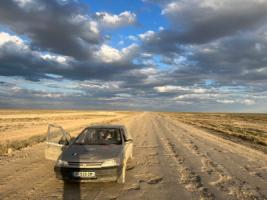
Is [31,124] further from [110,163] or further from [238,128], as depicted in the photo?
[110,163]

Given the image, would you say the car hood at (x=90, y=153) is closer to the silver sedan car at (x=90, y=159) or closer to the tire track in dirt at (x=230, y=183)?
the silver sedan car at (x=90, y=159)

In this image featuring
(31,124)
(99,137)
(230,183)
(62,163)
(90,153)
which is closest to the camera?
(62,163)

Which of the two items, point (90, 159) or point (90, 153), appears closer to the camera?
point (90, 159)

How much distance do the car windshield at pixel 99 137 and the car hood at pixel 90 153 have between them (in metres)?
0.47

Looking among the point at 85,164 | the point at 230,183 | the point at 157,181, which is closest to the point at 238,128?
the point at 230,183

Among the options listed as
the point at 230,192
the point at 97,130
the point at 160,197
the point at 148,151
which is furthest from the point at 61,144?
the point at 148,151

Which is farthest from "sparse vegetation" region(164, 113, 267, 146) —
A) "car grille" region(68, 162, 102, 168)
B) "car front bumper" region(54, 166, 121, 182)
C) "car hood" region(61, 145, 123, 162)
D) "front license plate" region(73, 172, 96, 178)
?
"front license plate" region(73, 172, 96, 178)

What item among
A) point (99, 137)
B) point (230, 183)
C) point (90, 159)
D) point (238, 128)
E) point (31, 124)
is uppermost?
point (99, 137)

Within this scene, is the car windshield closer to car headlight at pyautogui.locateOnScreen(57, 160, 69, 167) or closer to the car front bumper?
car headlight at pyautogui.locateOnScreen(57, 160, 69, 167)

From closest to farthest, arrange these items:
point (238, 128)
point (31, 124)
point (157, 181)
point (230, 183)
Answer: point (230, 183) → point (157, 181) → point (238, 128) → point (31, 124)

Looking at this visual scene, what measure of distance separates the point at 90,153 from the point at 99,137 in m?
1.78

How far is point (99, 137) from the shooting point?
32.1 ft

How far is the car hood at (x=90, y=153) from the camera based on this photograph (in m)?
7.68

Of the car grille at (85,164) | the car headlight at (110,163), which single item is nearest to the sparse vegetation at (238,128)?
the car headlight at (110,163)
